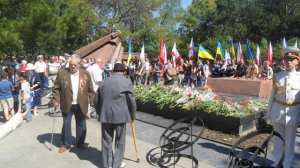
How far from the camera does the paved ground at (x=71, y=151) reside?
734cm

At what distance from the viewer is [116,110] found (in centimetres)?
673

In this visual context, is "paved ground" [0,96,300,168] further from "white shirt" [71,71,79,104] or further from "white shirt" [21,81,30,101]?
"white shirt" [21,81,30,101]

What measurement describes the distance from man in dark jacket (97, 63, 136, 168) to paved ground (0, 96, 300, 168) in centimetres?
43

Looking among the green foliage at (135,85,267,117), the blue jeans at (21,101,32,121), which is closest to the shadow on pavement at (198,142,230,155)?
the green foliage at (135,85,267,117)

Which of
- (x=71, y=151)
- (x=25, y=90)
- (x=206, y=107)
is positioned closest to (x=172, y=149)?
(x=71, y=151)

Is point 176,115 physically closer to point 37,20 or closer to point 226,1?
point 37,20

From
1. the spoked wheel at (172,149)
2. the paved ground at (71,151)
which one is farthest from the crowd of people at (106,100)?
the spoked wheel at (172,149)

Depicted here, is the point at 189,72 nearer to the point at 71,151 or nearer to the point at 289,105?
the point at 71,151

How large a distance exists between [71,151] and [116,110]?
1.88 m

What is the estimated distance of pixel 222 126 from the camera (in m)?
9.69

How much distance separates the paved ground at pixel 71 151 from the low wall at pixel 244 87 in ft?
25.8

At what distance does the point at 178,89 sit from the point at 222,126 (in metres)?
2.58

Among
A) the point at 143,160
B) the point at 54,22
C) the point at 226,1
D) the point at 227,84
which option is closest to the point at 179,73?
the point at 227,84

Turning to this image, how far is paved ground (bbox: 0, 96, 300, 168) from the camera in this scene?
7336mm
